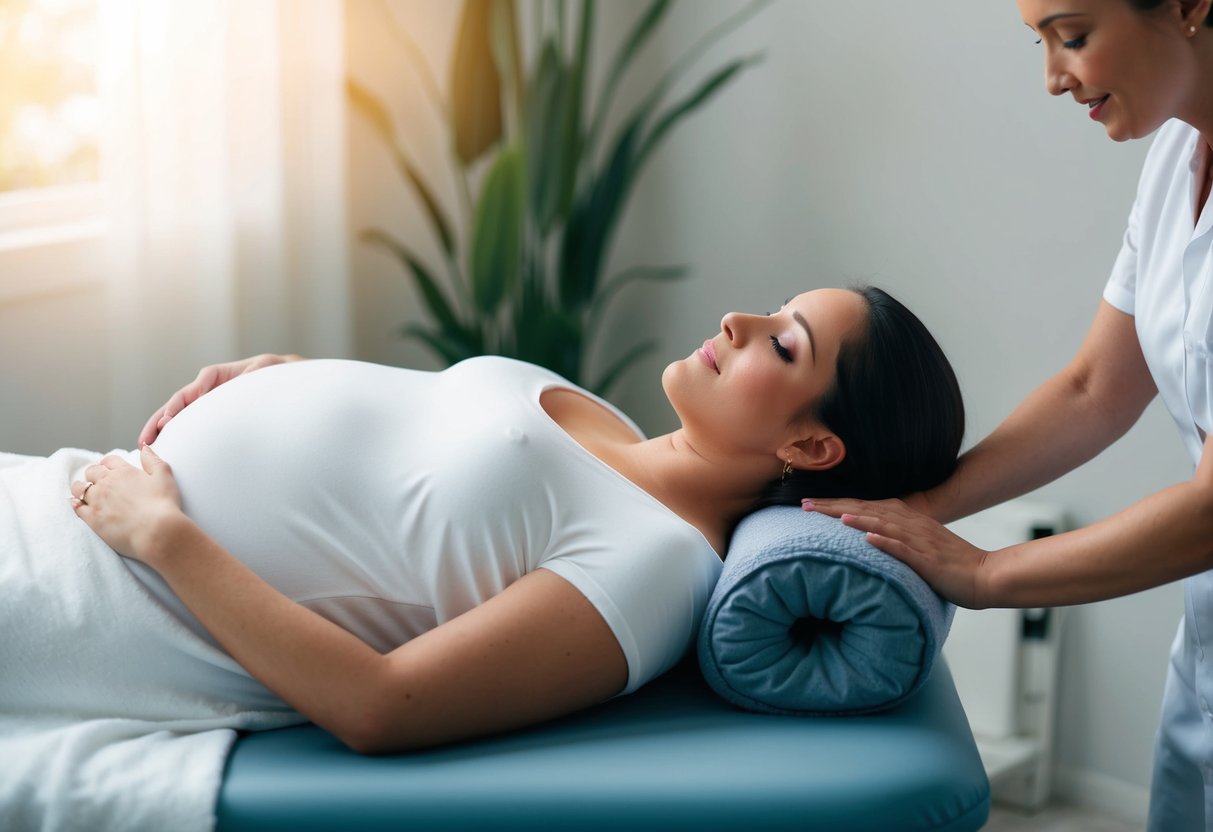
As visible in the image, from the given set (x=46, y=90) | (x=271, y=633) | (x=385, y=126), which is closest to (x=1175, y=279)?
(x=271, y=633)

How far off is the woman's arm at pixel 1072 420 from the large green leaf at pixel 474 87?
139cm

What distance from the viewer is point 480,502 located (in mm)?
1300

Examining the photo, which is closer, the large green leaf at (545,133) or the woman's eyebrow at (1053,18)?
the woman's eyebrow at (1053,18)

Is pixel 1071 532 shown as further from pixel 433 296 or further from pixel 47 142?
pixel 47 142

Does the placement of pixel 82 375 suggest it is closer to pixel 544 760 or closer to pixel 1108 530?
pixel 544 760

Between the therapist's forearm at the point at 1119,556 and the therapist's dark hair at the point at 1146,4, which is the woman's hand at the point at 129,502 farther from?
the therapist's dark hair at the point at 1146,4

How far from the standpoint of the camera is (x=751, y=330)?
1.46 meters

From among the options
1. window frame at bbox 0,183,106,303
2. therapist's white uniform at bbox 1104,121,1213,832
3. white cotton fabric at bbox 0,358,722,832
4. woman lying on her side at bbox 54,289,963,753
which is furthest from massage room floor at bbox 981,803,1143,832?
window frame at bbox 0,183,106,303

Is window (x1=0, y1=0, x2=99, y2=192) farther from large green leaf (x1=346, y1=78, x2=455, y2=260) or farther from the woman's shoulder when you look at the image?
the woman's shoulder

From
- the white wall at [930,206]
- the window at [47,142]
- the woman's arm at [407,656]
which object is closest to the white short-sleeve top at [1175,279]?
the woman's arm at [407,656]

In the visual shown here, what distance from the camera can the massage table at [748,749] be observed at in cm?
113

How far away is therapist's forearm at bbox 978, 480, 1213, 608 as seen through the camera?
117 cm

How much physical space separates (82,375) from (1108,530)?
1874 millimetres

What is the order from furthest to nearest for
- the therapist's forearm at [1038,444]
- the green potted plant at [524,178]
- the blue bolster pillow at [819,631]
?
the green potted plant at [524,178] < the therapist's forearm at [1038,444] < the blue bolster pillow at [819,631]
